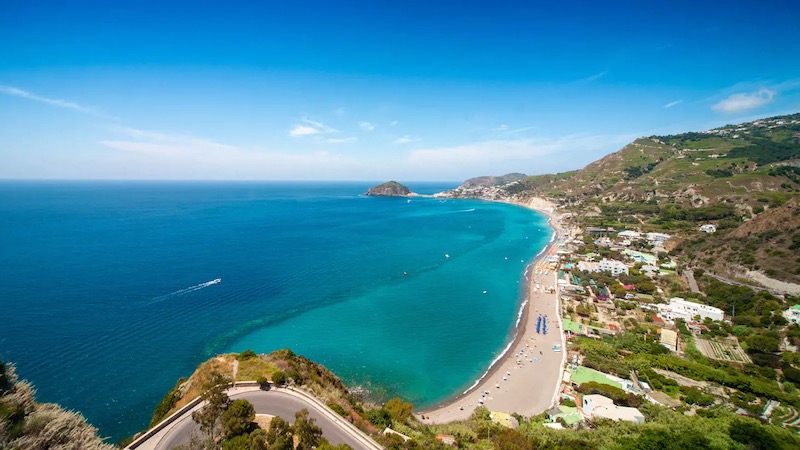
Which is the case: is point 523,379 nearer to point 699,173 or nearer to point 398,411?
point 398,411

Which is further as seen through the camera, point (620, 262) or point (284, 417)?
point (620, 262)

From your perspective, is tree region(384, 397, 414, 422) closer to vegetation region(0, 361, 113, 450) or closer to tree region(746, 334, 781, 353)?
vegetation region(0, 361, 113, 450)

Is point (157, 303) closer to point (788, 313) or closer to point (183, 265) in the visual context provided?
point (183, 265)

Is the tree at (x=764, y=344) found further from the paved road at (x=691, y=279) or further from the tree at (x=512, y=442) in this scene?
the tree at (x=512, y=442)

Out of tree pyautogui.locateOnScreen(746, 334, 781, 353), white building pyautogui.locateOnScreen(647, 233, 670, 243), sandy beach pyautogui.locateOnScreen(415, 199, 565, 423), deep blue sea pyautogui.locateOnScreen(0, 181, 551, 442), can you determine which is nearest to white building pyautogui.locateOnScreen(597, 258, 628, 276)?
deep blue sea pyautogui.locateOnScreen(0, 181, 551, 442)

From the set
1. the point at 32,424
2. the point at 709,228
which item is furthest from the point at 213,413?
the point at 709,228

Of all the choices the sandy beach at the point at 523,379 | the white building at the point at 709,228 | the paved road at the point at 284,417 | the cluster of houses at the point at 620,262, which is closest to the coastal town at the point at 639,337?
the cluster of houses at the point at 620,262
